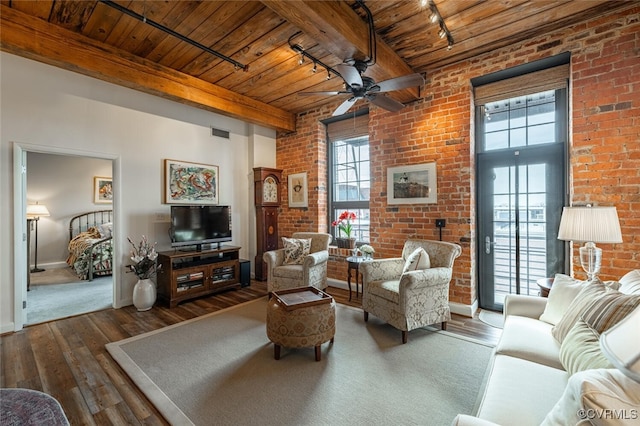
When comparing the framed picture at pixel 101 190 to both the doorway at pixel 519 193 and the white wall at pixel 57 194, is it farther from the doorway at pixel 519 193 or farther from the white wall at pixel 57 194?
the doorway at pixel 519 193

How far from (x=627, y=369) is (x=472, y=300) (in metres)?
2.98

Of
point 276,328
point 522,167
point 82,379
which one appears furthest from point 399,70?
point 82,379

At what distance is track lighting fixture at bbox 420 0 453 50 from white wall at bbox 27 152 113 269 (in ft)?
22.9

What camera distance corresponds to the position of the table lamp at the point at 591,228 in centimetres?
212

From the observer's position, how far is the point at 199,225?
13.9 feet

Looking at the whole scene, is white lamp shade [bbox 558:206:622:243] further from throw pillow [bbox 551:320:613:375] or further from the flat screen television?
the flat screen television

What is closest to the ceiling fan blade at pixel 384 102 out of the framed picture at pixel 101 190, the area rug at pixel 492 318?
the area rug at pixel 492 318

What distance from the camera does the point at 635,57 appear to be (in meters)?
2.48

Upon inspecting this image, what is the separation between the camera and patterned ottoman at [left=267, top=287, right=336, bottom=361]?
235 centimetres

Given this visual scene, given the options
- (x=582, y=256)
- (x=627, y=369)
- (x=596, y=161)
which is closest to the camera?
(x=627, y=369)

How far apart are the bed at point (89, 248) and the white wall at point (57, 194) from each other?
7.5 inches

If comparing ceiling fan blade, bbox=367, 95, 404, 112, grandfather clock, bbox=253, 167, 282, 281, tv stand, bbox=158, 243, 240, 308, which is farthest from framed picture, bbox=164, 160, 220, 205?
ceiling fan blade, bbox=367, 95, 404, 112

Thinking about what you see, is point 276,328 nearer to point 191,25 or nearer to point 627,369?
point 627,369

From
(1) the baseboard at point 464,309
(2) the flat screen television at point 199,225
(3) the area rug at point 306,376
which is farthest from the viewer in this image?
(2) the flat screen television at point 199,225
